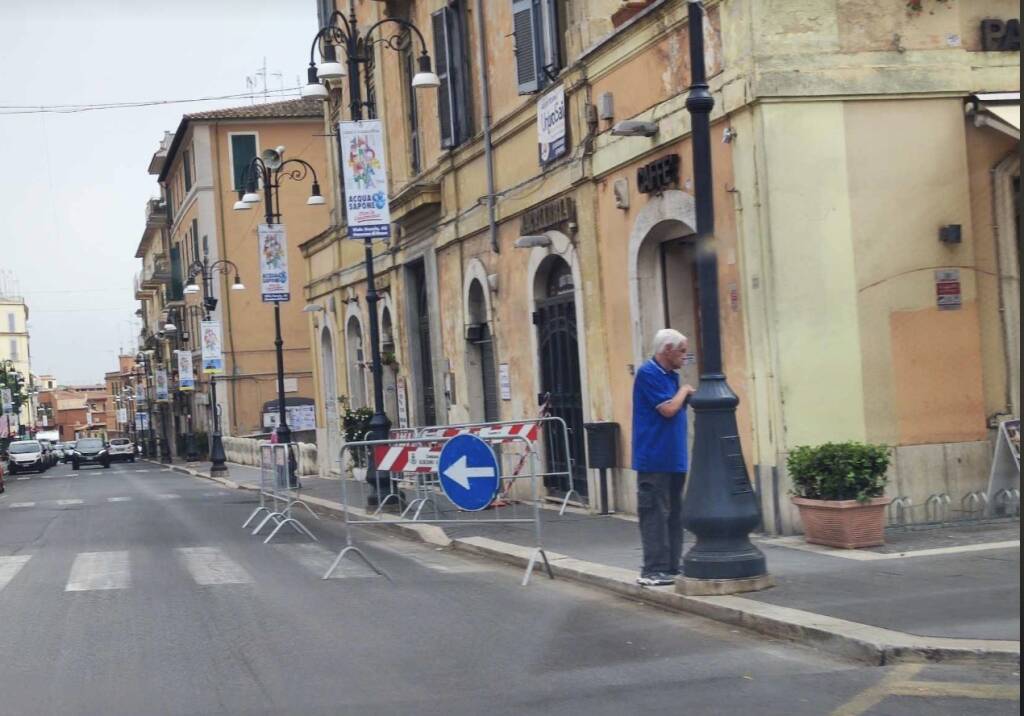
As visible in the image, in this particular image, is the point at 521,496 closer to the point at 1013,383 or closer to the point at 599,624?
the point at 1013,383

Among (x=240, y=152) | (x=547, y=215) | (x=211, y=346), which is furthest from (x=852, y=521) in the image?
(x=240, y=152)

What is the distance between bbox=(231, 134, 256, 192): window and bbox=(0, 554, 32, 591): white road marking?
43541 mm

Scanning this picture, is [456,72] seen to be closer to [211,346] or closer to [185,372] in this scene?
[211,346]

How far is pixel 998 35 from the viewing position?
12703 millimetres

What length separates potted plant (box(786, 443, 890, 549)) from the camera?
10938mm

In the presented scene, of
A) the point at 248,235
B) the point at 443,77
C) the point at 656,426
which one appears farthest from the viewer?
the point at 248,235

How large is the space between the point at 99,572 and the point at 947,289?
8.45m

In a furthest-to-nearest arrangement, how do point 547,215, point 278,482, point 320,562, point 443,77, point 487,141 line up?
1. point 443,77
2. point 487,141
3. point 547,215
4. point 278,482
5. point 320,562

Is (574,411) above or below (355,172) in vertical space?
below

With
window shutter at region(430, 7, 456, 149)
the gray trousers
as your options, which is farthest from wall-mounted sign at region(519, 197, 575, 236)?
the gray trousers

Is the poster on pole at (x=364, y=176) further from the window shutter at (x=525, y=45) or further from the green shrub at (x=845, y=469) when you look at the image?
the green shrub at (x=845, y=469)

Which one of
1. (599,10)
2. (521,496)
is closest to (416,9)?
(599,10)

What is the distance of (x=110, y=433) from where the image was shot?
19650 cm

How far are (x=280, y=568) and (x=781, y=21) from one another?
22.7 ft
